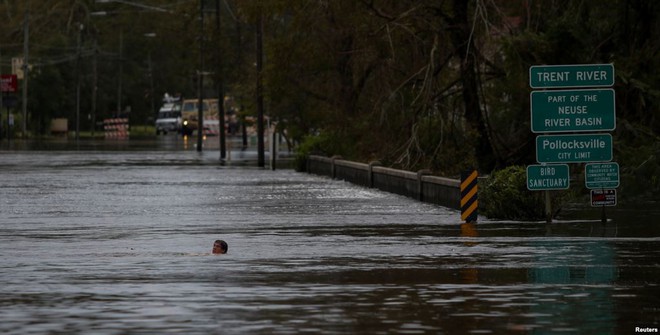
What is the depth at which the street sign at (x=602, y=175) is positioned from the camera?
2845cm

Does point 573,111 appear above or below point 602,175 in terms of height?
above

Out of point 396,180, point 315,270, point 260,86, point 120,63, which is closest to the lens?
point 315,270

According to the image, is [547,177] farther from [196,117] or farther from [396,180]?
[196,117]

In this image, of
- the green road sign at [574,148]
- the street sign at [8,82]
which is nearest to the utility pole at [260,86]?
the green road sign at [574,148]

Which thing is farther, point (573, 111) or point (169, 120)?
point (169, 120)

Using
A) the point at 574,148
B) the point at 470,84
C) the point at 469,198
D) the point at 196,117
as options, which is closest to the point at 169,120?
the point at 196,117

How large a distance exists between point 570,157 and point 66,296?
1359 centimetres

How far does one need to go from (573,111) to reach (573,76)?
0.62 meters

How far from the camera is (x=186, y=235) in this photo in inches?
1029

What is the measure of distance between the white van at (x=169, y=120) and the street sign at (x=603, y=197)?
125m

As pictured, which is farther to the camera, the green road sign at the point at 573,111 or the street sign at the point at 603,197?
the street sign at the point at 603,197

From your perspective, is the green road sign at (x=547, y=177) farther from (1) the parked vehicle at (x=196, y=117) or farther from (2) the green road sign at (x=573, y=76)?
(1) the parked vehicle at (x=196, y=117)

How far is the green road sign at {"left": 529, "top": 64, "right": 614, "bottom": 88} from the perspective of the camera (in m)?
28.0

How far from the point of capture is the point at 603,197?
28.5 metres
